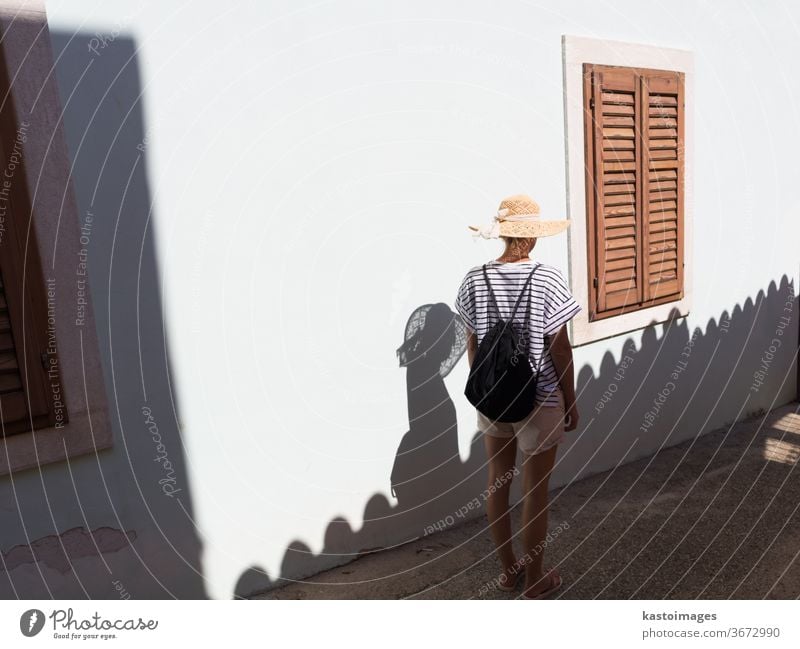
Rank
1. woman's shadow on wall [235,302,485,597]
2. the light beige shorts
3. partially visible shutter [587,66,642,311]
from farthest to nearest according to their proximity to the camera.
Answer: partially visible shutter [587,66,642,311] → woman's shadow on wall [235,302,485,597] → the light beige shorts

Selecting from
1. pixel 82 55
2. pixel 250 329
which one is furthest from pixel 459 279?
pixel 82 55

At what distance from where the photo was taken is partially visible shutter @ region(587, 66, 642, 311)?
4848mm

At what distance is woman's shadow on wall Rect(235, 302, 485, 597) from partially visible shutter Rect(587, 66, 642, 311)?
1.32 metres

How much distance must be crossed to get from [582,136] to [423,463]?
2.35 metres

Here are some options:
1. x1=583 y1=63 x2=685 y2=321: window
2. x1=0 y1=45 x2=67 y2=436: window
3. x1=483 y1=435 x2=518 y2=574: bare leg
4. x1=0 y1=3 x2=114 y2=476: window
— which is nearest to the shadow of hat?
x1=483 y1=435 x2=518 y2=574: bare leg

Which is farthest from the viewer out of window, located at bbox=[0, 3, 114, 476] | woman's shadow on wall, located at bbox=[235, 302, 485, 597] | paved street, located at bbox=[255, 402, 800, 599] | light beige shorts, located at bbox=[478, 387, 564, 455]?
woman's shadow on wall, located at bbox=[235, 302, 485, 597]

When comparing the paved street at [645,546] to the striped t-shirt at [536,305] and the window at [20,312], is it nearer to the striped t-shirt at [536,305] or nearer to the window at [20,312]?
the striped t-shirt at [536,305]

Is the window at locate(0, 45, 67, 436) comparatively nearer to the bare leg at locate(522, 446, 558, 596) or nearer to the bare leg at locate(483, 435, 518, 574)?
the bare leg at locate(483, 435, 518, 574)

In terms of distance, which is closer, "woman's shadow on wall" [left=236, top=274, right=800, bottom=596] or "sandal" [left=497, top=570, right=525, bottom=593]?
"sandal" [left=497, top=570, right=525, bottom=593]

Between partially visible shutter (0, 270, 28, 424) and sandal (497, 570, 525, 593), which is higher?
partially visible shutter (0, 270, 28, 424)

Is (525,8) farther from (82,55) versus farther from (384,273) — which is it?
(82,55)

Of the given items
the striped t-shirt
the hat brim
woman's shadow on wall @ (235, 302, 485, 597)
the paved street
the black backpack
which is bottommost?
the paved street

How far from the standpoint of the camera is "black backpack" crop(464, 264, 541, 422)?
10.2ft

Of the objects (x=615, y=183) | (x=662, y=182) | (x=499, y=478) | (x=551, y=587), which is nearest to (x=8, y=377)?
(x=499, y=478)
